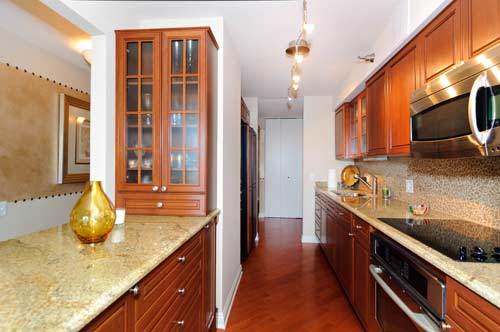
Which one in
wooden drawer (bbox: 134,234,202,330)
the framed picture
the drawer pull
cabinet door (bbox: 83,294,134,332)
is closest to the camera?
cabinet door (bbox: 83,294,134,332)

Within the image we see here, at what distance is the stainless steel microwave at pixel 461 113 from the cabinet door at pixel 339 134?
6.96 feet

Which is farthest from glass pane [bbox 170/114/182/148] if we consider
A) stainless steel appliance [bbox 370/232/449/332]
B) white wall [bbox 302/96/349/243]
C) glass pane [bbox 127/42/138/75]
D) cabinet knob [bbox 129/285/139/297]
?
white wall [bbox 302/96/349/243]

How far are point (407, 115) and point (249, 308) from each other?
6.85ft

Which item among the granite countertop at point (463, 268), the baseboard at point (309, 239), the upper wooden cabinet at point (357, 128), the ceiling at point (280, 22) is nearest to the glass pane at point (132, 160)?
the ceiling at point (280, 22)

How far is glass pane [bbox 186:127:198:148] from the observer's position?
1.86m

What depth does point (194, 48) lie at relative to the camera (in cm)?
186

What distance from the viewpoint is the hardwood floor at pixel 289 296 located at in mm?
2176

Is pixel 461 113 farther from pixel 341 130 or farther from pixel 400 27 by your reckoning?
pixel 341 130


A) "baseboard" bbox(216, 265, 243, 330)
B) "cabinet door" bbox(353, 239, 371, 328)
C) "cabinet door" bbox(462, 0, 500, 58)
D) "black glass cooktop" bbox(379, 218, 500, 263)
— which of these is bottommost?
"baseboard" bbox(216, 265, 243, 330)

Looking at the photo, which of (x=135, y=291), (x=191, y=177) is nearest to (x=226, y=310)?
(x=191, y=177)

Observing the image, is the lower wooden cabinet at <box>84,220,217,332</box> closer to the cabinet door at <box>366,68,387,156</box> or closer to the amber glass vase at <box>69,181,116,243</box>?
the amber glass vase at <box>69,181,116,243</box>

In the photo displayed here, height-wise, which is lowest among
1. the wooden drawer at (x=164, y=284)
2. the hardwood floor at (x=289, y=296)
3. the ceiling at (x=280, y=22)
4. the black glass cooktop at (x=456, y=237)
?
the hardwood floor at (x=289, y=296)

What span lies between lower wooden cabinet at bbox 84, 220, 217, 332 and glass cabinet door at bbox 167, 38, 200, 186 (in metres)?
0.43

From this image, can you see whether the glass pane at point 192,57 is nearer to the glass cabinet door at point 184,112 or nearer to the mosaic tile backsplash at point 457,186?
the glass cabinet door at point 184,112
